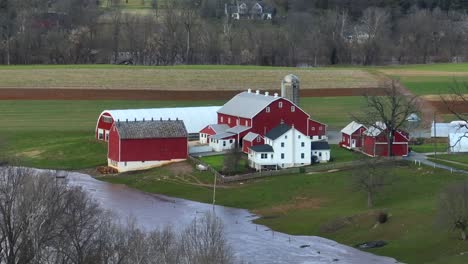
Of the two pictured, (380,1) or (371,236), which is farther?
(380,1)

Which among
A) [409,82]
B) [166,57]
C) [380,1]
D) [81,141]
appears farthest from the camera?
[380,1]

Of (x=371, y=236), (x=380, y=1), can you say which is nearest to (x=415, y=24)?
(x=380, y=1)

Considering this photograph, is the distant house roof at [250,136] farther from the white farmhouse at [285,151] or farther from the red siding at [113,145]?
the red siding at [113,145]

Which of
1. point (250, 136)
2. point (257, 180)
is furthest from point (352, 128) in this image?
point (257, 180)

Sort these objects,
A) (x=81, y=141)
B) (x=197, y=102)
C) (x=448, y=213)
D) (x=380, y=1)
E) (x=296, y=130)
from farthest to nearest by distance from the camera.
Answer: (x=380, y=1) → (x=197, y=102) → (x=81, y=141) → (x=296, y=130) → (x=448, y=213)

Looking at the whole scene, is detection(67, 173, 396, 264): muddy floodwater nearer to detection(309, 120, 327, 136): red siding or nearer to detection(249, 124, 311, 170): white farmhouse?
detection(249, 124, 311, 170): white farmhouse

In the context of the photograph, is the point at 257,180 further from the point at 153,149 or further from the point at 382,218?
the point at 382,218

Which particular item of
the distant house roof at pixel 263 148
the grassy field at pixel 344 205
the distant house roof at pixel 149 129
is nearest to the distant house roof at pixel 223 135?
the distant house roof at pixel 149 129

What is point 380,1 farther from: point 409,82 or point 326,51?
point 409,82
